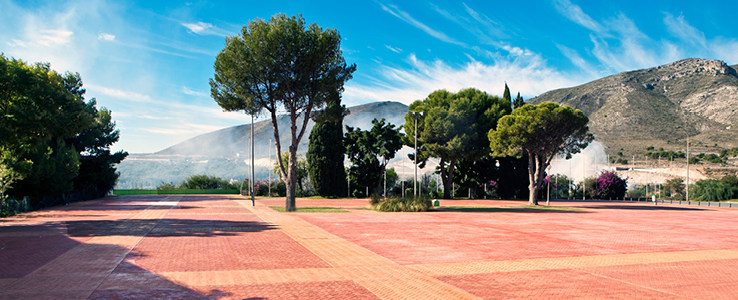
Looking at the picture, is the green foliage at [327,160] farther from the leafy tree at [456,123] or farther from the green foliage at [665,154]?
the green foliage at [665,154]

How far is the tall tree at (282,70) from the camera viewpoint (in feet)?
76.9

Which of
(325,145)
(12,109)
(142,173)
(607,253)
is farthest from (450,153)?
(142,173)

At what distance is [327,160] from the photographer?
4300cm

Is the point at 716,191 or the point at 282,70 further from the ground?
the point at 282,70

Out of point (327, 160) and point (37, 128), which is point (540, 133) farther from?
point (37, 128)

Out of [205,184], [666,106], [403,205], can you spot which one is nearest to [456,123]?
[403,205]

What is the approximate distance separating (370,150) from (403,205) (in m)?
19.6

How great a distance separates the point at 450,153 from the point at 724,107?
77.5 metres

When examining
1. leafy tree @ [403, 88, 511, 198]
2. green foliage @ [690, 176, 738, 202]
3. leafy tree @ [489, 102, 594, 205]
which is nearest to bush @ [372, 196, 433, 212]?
leafy tree @ [489, 102, 594, 205]

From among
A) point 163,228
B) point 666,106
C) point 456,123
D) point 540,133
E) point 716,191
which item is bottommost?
point 716,191

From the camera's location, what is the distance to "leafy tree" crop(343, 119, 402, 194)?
1734 inches

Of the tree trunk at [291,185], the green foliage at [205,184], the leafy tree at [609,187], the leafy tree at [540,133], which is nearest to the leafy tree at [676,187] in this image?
the leafy tree at [609,187]

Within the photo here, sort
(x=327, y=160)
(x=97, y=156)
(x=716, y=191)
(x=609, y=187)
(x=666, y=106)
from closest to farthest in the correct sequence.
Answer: (x=97, y=156)
(x=327, y=160)
(x=716, y=191)
(x=609, y=187)
(x=666, y=106)

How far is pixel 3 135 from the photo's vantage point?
14078 millimetres
